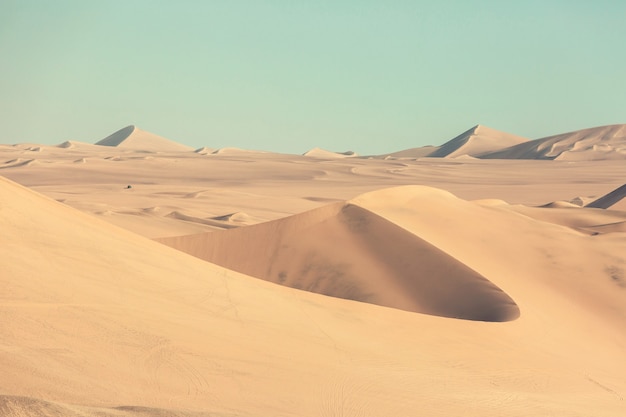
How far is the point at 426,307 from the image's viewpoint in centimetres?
1443

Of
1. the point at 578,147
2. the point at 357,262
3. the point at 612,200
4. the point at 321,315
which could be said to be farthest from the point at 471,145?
the point at 321,315

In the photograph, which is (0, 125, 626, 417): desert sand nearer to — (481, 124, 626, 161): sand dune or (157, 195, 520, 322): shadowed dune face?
(157, 195, 520, 322): shadowed dune face

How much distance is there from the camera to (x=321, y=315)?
10414 mm

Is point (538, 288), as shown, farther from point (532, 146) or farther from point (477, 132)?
point (477, 132)

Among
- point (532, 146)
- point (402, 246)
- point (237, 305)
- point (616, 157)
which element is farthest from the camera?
point (532, 146)

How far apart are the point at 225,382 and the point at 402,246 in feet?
31.1

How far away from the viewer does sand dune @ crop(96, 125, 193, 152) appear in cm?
17075

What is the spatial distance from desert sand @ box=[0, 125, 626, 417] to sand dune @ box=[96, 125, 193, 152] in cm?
15332

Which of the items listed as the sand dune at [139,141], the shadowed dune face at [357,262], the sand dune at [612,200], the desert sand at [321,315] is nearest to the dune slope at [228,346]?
the desert sand at [321,315]

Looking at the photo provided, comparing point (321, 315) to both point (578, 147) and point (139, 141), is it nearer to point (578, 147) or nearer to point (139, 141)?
point (578, 147)

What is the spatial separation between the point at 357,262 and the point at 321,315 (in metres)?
5.55

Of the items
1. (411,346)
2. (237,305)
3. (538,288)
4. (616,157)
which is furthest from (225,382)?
(616,157)

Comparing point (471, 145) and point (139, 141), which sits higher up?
point (471, 145)

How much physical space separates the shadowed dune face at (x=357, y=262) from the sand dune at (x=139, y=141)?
152347 millimetres
